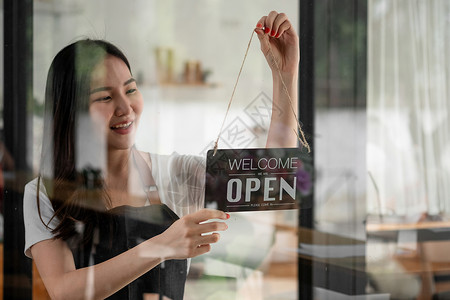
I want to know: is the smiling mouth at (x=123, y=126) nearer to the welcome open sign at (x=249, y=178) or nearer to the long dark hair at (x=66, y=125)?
the long dark hair at (x=66, y=125)

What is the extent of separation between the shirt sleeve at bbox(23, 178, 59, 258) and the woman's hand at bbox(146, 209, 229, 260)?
0.28 meters

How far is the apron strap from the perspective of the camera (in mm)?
1615

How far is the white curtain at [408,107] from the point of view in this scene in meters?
2.02

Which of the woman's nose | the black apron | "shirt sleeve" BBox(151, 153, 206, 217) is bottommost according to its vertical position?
the black apron

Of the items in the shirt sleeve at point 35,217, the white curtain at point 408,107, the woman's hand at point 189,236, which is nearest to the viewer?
the shirt sleeve at point 35,217

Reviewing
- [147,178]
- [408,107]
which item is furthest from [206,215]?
[408,107]

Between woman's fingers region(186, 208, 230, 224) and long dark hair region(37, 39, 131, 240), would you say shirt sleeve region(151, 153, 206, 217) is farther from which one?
long dark hair region(37, 39, 131, 240)

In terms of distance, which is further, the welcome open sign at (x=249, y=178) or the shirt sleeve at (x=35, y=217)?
the welcome open sign at (x=249, y=178)

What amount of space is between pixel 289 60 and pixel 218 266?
0.68 meters

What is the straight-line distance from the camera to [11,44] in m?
1.57

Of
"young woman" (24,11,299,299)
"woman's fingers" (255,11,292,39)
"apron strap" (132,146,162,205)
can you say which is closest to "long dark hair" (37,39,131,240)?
"young woman" (24,11,299,299)

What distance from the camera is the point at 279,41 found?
1749mm

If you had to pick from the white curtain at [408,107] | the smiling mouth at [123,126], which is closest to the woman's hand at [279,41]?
the white curtain at [408,107]

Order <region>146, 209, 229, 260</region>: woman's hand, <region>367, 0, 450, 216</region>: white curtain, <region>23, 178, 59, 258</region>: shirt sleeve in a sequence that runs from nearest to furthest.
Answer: <region>23, 178, 59, 258</region>: shirt sleeve → <region>146, 209, 229, 260</region>: woman's hand → <region>367, 0, 450, 216</region>: white curtain
